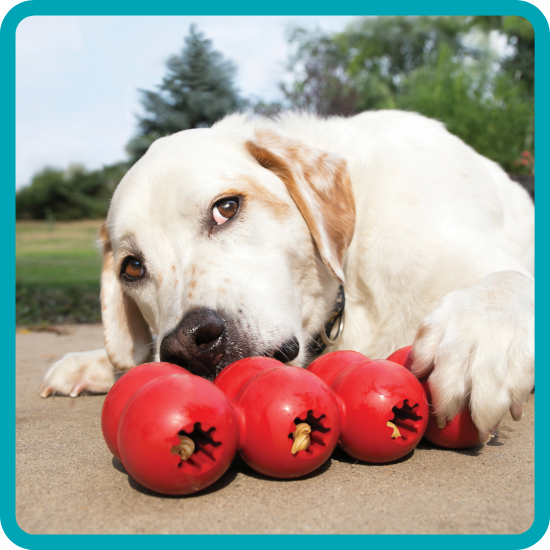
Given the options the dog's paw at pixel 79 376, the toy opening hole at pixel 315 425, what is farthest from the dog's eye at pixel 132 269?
the toy opening hole at pixel 315 425

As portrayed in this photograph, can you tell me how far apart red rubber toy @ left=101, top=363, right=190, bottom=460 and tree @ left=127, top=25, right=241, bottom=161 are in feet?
38.4

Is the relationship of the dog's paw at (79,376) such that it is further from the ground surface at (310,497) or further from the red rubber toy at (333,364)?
the red rubber toy at (333,364)

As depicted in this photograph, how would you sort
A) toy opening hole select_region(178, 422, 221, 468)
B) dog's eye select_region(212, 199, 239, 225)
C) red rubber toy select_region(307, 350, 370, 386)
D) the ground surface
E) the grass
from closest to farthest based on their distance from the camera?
the ground surface < toy opening hole select_region(178, 422, 221, 468) < red rubber toy select_region(307, 350, 370, 386) < dog's eye select_region(212, 199, 239, 225) < the grass

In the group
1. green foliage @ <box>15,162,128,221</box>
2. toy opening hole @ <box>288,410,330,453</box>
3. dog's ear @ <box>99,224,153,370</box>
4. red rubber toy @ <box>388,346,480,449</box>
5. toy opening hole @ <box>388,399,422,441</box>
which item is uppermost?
toy opening hole @ <box>288,410,330,453</box>

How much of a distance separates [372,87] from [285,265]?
28791 mm

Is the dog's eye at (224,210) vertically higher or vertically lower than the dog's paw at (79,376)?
higher

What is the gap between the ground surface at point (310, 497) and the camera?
1.25m

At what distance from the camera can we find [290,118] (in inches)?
134

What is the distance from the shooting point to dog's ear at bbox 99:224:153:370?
3016mm

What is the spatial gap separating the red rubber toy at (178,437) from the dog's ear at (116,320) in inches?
65.6

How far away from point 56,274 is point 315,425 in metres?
12.2

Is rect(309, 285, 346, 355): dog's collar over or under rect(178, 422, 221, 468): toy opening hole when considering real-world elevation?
under

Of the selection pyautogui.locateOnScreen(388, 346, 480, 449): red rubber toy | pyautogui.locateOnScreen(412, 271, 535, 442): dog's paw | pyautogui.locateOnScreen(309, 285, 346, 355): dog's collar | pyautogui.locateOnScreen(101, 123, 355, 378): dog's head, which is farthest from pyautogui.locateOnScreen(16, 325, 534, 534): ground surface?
pyautogui.locateOnScreen(309, 285, 346, 355): dog's collar

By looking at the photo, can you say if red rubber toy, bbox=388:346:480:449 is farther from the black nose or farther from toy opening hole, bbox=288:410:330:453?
the black nose
